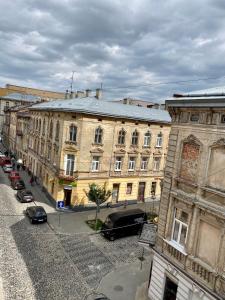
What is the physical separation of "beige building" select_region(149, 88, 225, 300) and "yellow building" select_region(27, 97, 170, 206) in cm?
1579

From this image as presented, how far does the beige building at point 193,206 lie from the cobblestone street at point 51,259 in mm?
4878

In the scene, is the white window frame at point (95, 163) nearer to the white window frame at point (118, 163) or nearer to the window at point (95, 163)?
the window at point (95, 163)

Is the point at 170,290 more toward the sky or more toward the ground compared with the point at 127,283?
more toward the sky

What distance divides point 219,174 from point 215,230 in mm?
2372

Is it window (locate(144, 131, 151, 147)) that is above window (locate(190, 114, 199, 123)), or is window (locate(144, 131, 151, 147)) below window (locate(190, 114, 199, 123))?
below

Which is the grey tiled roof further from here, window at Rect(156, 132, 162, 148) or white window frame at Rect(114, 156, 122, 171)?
white window frame at Rect(114, 156, 122, 171)

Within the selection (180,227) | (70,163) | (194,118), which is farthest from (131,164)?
(194,118)

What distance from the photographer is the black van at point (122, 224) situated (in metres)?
22.9

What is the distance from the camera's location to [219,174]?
11.4 meters

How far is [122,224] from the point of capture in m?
23.4

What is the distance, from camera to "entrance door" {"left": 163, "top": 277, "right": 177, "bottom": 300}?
536 inches

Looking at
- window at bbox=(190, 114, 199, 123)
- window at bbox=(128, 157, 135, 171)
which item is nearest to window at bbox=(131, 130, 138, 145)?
window at bbox=(128, 157, 135, 171)

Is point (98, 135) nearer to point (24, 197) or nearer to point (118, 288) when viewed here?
point (24, 197)

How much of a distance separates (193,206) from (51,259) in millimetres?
11667
